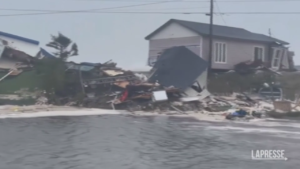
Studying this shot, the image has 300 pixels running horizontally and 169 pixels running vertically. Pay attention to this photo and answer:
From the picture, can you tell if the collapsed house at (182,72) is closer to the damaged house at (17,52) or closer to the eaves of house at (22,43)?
the damaged house at (17,52)

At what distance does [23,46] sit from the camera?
151ft

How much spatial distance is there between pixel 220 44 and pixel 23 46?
16.3m

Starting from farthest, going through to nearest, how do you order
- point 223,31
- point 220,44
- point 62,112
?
point 223,31, point 220,44, point 62,112

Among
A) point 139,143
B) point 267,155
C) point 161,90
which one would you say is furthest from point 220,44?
point 267,155

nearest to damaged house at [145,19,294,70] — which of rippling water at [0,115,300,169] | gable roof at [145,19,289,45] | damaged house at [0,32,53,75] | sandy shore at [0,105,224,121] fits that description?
gable roof at [145,19,289,45]

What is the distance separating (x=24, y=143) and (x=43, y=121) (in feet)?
26.7

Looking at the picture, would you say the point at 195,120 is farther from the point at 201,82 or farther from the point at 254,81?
the point at 254,81

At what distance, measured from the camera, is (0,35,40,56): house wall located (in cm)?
4534

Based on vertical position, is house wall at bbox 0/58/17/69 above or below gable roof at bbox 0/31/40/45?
below

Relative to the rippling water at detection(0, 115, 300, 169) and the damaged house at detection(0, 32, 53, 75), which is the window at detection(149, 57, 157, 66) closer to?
the damaged house at detection(0, 32, 53, 75)

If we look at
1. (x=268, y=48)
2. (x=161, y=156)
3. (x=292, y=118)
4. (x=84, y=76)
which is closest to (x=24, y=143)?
(x=161, y=156)

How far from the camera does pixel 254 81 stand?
145 feet

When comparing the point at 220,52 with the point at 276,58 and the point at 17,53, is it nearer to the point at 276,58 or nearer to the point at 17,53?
the point at 276,58

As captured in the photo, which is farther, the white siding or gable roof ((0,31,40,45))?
the white siding
